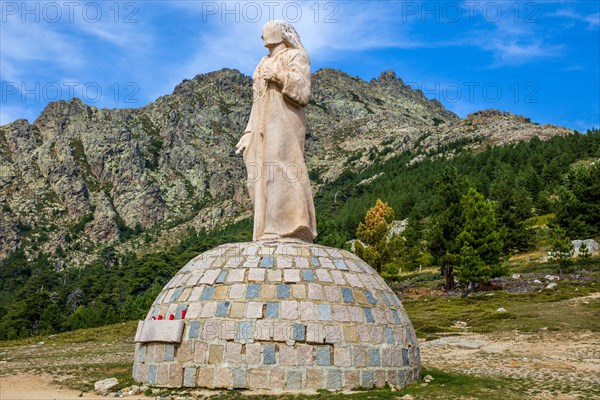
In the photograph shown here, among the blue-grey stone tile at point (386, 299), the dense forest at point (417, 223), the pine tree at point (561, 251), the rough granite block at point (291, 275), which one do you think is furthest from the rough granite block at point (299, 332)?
the pine tree at point (561, 251)

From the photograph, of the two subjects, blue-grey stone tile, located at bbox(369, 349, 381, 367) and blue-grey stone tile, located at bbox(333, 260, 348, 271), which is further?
blue-grey stone tile, located at bbox(333, 260, 348, 271)

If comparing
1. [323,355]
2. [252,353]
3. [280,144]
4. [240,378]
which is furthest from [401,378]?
[280,144]

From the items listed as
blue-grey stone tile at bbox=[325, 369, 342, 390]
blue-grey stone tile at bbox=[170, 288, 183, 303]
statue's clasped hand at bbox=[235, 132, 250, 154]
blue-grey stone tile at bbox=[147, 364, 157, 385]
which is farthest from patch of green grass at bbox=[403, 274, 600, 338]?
blue-grey stone tile at bbox=[147, 364, 157, 385]

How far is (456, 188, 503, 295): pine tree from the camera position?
139 feet

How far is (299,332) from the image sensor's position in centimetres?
1032

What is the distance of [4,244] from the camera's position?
145000mm

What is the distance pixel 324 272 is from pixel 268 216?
1996 millimetres

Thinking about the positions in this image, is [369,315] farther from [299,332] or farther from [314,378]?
[314,378]

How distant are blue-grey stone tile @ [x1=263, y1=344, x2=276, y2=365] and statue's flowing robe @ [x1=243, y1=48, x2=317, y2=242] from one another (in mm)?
2880

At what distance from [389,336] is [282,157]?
4.73 m

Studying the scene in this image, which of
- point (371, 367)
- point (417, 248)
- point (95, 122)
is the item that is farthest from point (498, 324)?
point (95, 122)

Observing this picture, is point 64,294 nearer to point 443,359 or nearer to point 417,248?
point 417,248

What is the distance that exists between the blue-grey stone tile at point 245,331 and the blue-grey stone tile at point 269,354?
14.6 inches

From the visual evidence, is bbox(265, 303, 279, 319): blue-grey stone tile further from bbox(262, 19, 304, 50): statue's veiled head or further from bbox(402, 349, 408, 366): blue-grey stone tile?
bbox(262, 19, 304, 50): statue's veiled head
